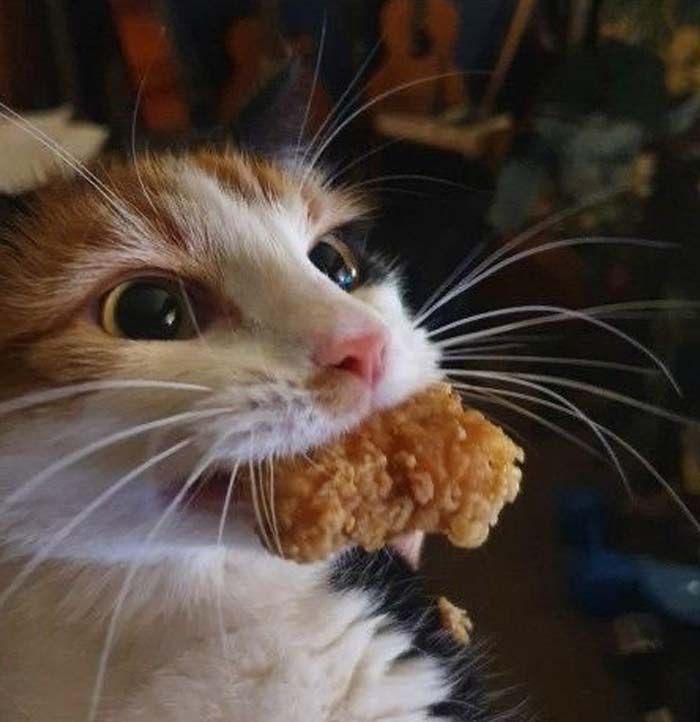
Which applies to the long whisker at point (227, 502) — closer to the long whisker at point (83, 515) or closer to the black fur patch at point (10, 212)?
the long whisker at point (83, 515)

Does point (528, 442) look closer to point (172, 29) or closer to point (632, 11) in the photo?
point (632, 11)

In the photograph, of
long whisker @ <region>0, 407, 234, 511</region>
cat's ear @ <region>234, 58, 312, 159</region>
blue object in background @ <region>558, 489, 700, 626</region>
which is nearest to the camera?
long whisker @ <region>0, 407, 234, 511</region>

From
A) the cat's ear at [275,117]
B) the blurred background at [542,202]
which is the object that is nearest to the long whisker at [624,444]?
the blurred background at [542,202]

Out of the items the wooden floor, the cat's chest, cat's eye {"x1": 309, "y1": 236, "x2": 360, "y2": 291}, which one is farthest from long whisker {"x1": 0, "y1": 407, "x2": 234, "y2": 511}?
the wooden floor

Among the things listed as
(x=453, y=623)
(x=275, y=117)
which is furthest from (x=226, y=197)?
(x=453, y=623)

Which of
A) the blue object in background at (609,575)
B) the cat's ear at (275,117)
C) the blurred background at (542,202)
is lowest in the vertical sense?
the cat's ear at (275,117)

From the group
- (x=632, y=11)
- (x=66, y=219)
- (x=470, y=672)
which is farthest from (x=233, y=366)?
(x=632, y=11)

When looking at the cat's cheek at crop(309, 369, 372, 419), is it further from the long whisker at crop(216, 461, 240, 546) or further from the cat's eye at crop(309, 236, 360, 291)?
the cat's eye at crop(309, 236, 360, 291)
